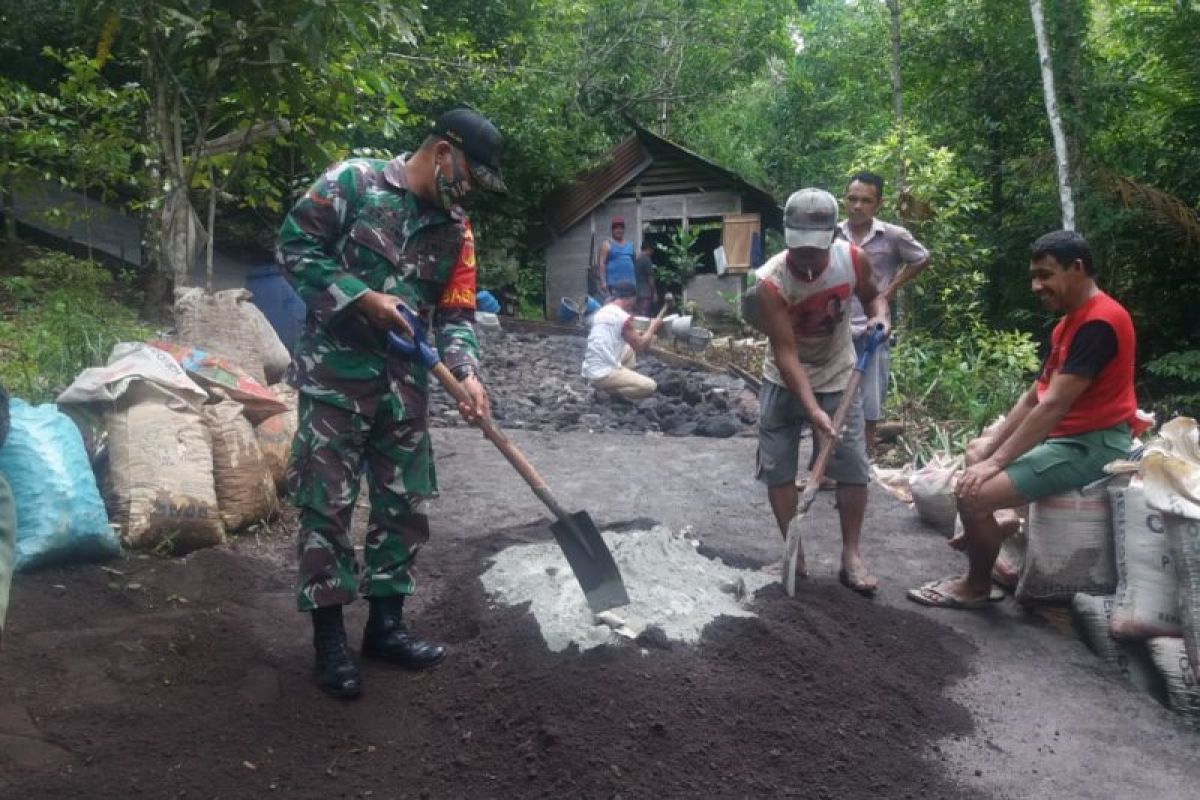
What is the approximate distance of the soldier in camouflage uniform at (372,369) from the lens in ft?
10.3

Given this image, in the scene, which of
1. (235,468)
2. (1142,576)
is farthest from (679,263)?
(1142,576)

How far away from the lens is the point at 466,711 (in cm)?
312

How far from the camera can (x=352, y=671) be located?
3.20 m

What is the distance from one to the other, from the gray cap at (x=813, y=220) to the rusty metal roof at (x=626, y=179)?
47.4 feet

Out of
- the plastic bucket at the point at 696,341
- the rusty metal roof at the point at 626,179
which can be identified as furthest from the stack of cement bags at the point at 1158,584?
the rusty metal roof at the point at 626,179

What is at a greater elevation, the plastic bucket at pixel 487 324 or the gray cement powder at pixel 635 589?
the plastic bucket at pixel 487 324

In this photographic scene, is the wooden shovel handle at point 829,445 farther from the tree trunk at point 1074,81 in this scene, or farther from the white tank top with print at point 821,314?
the tree trunk at point 1074,81

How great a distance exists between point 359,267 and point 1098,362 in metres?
2.61

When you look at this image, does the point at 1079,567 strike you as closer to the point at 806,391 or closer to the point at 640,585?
the point at 806,391

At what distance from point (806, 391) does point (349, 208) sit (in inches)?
76.7

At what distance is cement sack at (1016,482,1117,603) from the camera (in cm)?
402

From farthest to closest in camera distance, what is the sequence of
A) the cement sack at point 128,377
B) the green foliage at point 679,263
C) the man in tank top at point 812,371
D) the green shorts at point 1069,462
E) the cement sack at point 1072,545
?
the green foliage at point 679,263
the cement sack at point 128,377
the man in tank top at point 812,371
the cement sack at point 1072,545
the green shorts at point 1069,462

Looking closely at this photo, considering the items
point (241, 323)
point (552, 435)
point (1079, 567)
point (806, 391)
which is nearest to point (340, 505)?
point (806, 391)

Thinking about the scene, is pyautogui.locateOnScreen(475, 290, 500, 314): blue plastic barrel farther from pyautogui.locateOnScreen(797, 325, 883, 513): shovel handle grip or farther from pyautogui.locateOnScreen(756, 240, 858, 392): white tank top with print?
pyautogui.locateOnScreen(797, 325, 883, 513): shovel handle grip
